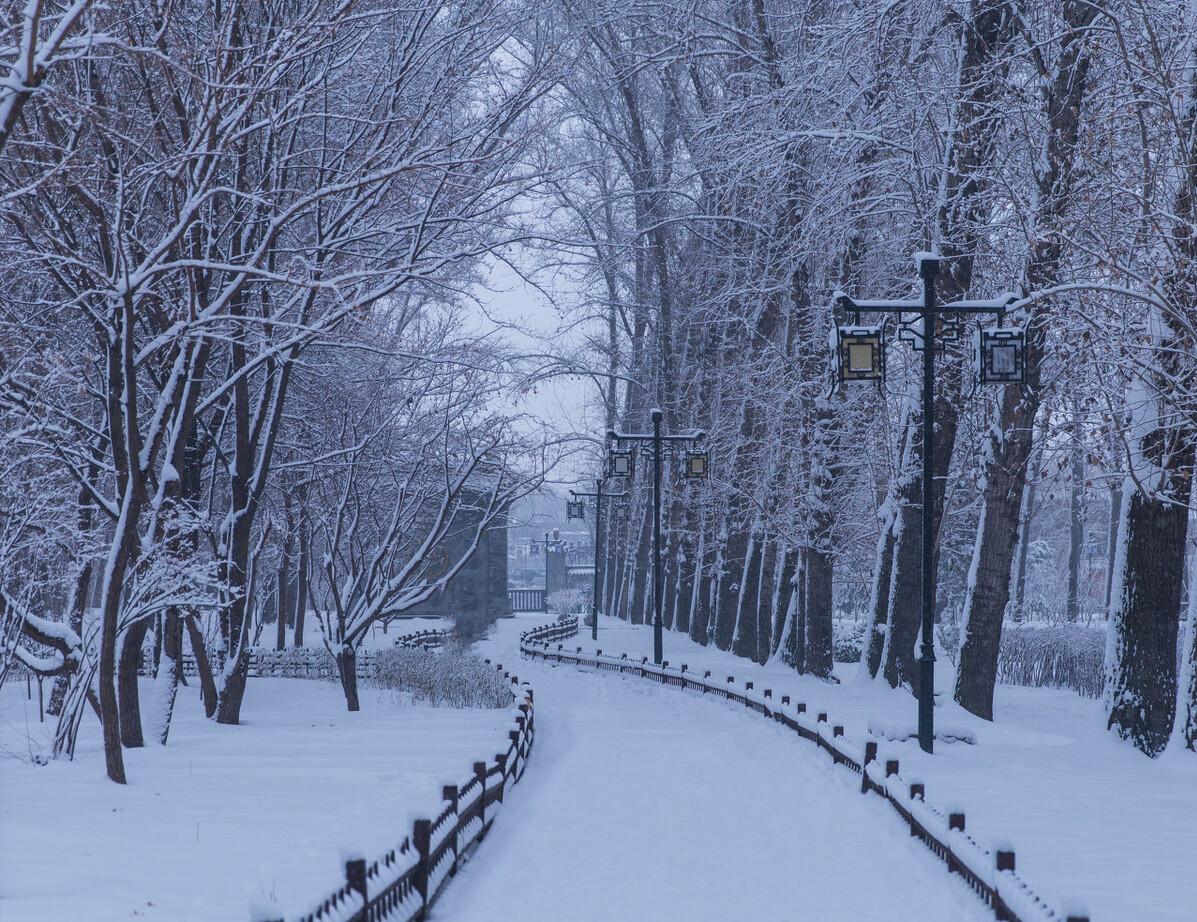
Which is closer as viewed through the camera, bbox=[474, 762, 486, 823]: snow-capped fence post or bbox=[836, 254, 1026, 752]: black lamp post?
bbox=[474, 762, 486, 823]: snow-capped fence post

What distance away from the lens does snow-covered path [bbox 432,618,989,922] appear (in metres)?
8.41

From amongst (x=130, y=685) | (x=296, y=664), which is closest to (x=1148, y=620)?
(x=130, y=685)

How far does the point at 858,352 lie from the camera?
1450 cm

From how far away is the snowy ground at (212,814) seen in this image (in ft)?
23.9

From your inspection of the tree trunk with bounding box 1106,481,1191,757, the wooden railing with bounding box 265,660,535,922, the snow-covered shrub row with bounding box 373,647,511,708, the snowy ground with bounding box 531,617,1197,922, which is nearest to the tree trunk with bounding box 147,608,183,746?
the wooden railing with bounding box 265,660,535,922

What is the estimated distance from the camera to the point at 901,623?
67.5ft

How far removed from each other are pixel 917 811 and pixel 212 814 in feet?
18.4

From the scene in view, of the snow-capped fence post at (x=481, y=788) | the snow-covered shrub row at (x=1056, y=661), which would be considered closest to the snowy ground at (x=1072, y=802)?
the snow-capped fence post at (x=481, y=788)

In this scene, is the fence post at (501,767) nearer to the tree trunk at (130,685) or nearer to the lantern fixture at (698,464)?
the tree trunk at (130,685)

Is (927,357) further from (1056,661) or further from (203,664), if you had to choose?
(1056,661)

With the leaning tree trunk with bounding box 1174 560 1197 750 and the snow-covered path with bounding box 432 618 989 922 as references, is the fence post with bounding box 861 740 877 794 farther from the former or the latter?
the leaning tree trunk with bounding box 1174 560 1197 750

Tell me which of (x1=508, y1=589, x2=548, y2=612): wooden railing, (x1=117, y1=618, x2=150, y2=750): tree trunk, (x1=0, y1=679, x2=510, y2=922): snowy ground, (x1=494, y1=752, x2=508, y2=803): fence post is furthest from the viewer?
(x1=508, y1=589, x2=548, y2=612): wooden railing

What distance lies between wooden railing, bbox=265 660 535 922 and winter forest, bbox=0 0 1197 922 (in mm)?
52

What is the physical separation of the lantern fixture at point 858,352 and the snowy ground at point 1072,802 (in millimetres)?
4198
